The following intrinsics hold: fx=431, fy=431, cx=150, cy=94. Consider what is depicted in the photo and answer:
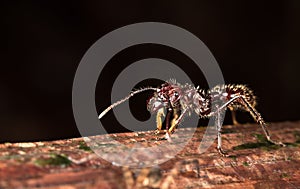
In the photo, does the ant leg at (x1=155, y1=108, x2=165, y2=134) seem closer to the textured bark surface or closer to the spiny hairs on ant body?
the spiny hairs on ant body

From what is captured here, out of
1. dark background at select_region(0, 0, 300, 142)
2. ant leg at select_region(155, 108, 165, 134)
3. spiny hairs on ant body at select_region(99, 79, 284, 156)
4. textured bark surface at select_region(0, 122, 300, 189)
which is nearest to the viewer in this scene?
textured bark surface at select_region(0, 122, 300, 189)

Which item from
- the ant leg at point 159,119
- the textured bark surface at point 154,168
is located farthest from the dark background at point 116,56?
the textured bark surface at point 154,168

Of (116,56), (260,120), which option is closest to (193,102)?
(260,120)

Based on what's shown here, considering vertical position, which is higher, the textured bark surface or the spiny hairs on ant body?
the spiny hairs on ant body

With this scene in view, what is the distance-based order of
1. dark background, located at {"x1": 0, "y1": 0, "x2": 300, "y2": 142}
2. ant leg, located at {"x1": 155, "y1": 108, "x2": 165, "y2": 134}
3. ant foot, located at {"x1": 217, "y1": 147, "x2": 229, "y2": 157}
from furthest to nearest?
dark background, located at {"x1": 0, "y1": 0, "x2": 300, "y2": 142} < ant leg, located at {"x1": 155, "y1": 108, "x2": 165, "y2": 134} < ant foot, located at {"x1": 217, "y1": 147, "x2": 229, "y2": 157}

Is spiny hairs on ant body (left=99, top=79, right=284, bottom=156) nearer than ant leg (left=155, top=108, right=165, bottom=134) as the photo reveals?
No

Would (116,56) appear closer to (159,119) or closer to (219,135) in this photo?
(159,119)

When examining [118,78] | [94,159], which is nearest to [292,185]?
[94,159]

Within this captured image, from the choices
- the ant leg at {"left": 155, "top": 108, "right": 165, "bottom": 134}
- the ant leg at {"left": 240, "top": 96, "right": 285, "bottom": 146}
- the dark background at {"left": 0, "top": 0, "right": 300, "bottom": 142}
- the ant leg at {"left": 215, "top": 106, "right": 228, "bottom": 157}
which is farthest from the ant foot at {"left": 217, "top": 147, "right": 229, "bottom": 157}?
the dark background at {"left": 0, "top": 0, "right": 300, "bottom": 142}
